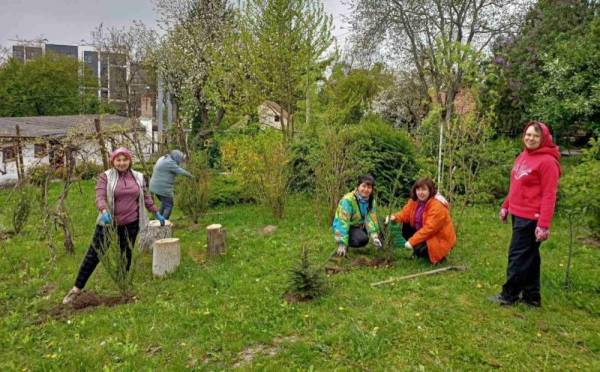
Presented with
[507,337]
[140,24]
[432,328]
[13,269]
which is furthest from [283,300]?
[140,24]

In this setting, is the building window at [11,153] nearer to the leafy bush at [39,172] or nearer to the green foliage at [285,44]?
the leafy bush at [39,172]

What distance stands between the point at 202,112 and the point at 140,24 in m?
8.49

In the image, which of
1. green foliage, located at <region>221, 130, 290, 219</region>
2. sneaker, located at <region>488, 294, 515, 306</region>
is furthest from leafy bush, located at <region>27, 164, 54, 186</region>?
sneaker, located at <region>488, 294, 515, 306</region>

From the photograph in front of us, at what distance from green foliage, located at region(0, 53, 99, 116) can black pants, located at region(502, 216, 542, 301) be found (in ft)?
120

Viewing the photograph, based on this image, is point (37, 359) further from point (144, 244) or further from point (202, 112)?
point (202, 112)

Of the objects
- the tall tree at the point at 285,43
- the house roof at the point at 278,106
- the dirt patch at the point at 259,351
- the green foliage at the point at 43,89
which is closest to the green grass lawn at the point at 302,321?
the dirt patch at the point at 259,351

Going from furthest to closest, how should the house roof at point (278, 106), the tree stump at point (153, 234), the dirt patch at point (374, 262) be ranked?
the house roof at point (278, 106)
the tree stump at point (153, 234)
the dirt patch at point (374, 262)

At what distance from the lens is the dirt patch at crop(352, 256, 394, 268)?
5.44 m

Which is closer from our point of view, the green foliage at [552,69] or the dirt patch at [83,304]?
the dirt patch at [83,304]

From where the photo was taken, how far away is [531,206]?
3.88 meters

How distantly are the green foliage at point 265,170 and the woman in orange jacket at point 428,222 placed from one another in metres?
3.47

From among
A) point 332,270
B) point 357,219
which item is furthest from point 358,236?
point 332,270

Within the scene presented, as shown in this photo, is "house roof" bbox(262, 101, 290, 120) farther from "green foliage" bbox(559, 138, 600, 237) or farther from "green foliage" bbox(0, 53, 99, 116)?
"green foliage" bbox(0, 53, 99, 116)

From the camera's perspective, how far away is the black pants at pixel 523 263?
3.94m
